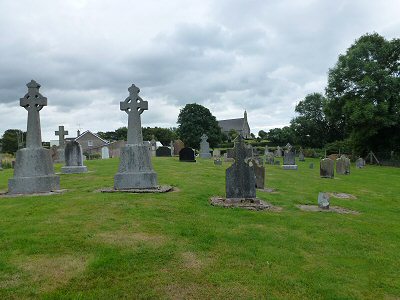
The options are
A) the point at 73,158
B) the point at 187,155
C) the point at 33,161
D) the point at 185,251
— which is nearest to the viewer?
the point at 185,251

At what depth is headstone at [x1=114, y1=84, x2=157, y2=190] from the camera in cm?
1247

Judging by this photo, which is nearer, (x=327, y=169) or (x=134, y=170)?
(x=134, y=170)

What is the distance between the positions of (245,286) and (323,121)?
73.4 m

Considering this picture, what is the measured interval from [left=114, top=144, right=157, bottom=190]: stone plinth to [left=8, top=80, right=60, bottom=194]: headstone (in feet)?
7.54

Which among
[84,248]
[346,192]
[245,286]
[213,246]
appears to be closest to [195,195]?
[213,246]

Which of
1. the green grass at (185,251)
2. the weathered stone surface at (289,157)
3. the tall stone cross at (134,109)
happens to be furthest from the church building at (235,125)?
the green grass at (185,251)

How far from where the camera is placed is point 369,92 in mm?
40094

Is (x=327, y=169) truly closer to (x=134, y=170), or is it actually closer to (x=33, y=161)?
(x=134, y=170)

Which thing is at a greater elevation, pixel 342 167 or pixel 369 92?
pixel 369 92

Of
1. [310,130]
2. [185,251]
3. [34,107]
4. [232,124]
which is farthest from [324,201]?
[232,124]

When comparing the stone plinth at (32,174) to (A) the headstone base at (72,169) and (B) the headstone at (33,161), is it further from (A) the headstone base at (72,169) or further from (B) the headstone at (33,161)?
(A) the headstone base at (72,169)

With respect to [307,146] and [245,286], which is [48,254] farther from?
[307,146]

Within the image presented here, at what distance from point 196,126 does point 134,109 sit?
64.3 metres

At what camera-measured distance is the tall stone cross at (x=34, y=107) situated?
12.7m
